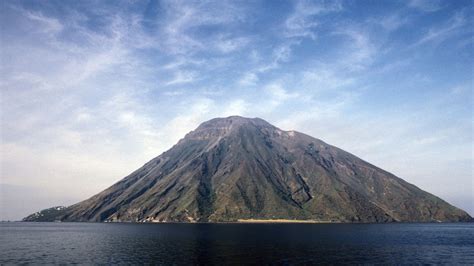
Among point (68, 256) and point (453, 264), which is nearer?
point (453, 264)

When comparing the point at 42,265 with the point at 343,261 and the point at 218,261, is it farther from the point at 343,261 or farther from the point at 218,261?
the point at 343,261

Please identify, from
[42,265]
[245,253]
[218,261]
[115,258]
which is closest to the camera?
[42,265]

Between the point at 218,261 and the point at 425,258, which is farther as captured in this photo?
the point at 425,258

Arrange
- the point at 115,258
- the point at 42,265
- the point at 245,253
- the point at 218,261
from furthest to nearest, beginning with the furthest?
1. the point at 245,253
2. the point at 115,258
3. the point at 218,261
4. the point at 42,265

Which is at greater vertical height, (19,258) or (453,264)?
(19,258)

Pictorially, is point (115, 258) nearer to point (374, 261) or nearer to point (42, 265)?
point (42, 265)

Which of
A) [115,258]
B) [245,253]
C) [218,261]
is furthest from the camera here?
[245,253]

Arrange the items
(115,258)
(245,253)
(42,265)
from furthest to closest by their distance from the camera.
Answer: (245,253), (115,258), (42,265)

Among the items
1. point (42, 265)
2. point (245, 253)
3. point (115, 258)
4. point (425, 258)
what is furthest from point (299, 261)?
point (42, 265)

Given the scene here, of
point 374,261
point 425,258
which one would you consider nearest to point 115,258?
point 374,261
